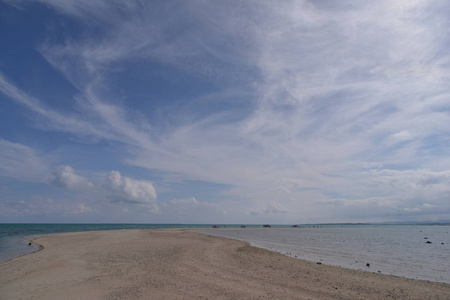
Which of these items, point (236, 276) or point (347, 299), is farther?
point (236, 276)

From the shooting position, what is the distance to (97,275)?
14953mm

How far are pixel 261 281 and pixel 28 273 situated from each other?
47.9ft

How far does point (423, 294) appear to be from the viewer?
509 inches

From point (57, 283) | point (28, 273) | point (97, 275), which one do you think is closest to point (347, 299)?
point (97, 275)

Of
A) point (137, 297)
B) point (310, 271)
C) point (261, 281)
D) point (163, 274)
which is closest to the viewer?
point (137, 297)

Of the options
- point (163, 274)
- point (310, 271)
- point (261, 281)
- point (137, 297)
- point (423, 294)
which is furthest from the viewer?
point (310, 271)

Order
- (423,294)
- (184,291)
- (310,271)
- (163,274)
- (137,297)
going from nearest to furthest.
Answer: (137,297) → (184,291) → (423,294) → (163,274) → (310,271)

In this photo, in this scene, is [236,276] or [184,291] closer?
[184,291]

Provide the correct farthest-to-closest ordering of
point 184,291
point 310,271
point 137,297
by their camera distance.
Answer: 1. point 310,271
2. point 184,291
3. point 137,297

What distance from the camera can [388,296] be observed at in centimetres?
1238

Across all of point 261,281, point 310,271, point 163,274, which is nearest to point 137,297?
point 163,274

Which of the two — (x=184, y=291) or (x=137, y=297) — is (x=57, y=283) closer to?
(x=137, y=297)

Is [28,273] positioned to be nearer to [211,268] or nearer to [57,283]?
[57,283]

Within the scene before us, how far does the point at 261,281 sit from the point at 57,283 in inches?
433
